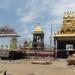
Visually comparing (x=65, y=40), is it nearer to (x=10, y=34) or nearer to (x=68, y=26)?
(x=68, y=26)

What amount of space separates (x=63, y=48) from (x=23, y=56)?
11.7 metres

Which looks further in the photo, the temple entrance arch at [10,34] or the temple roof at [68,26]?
the temple entrance arch at [10,34]

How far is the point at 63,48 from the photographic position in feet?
284

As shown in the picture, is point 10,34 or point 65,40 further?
point 10,34

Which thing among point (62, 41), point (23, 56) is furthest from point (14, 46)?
point (62, 41)

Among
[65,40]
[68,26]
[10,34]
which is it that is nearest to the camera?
[65,40]

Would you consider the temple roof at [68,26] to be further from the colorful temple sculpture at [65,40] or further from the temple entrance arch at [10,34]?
A: the temple entrance arch at [10,34]

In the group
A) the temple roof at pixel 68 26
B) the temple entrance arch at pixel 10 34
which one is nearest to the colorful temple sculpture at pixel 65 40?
the temple roof at pixel 68 26

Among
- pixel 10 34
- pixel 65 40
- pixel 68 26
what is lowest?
pixel 65 40

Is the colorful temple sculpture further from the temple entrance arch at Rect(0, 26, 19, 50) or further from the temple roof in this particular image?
the temple entrance arch at Rect(0, 26, 19, 50)

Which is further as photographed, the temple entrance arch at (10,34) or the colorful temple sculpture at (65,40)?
the temple entrance arch at (10,34)

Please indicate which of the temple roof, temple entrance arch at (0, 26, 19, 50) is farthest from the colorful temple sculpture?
temple entrance arch at (0, 26, 19, 50)

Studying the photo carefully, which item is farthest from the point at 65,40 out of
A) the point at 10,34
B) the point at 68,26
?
the point at 10,34

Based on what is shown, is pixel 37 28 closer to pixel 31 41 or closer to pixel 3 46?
pixel 31 41
